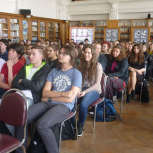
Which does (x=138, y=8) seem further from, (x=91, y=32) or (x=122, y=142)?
(x=122, y=142)

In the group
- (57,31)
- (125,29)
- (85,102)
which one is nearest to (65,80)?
(85,102)

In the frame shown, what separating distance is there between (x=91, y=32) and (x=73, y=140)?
30.6 feet

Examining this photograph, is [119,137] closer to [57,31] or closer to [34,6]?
[34,6]

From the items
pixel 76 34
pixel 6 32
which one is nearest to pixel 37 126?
pixel 6 32

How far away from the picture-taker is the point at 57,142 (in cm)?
229

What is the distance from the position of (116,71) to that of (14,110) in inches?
106

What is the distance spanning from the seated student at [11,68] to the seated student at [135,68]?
101 inches

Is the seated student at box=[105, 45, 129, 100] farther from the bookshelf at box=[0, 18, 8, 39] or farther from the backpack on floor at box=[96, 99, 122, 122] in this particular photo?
the bookshelf at box=[0, 18, 8, 39]

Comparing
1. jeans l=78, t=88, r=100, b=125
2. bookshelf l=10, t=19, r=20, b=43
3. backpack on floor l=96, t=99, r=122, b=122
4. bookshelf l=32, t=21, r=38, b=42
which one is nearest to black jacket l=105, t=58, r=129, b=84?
backpack on floor l=96, t=99, r=122, b=122

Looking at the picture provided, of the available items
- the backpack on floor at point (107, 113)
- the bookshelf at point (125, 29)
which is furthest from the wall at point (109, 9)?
the backpack on floor at point (107, 113)

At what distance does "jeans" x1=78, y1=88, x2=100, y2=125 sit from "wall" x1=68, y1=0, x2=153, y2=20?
33.5 feet

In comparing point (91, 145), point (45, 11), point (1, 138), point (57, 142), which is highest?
point (45, 11)

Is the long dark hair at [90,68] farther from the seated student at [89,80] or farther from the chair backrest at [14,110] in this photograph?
the chair backrest at [14,110]

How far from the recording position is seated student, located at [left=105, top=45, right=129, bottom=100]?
12.3ft
